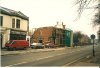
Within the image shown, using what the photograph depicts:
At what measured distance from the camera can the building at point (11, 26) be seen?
1938 inches

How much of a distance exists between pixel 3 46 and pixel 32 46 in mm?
13517

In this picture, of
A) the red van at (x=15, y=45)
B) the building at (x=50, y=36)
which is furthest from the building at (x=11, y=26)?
the building at (x=50, y=36)

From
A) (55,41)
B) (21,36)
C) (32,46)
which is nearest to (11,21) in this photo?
(21,36)

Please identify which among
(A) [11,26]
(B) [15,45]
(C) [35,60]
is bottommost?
(C) [35,60]

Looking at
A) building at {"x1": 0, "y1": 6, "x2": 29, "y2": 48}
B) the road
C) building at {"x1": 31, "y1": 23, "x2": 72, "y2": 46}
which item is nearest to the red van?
building at {"x1": 0, "y1": 6, "x2": 29, "y2": 48}

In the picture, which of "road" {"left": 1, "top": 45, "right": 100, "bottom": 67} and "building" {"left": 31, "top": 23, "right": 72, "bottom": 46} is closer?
"road" {"left": 1, "top": 45, "right": 100, "bottom": 67}

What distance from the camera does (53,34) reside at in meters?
85.1

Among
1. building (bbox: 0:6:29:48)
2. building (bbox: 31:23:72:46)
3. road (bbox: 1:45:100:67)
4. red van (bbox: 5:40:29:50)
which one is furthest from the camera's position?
building (bbox: 31:23:72:46)

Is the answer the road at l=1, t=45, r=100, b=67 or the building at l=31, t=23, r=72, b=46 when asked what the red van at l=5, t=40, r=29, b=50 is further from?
the building at l=31, t=23, r=72, b=46

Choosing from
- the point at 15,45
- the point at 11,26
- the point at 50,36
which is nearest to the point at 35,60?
the point at 15,45

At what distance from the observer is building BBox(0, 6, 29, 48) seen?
49.2 m

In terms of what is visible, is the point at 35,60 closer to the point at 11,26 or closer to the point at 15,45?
the point at 15,45

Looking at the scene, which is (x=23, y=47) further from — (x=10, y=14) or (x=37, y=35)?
(x=37, y=35)

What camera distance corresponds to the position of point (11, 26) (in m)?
52.4
